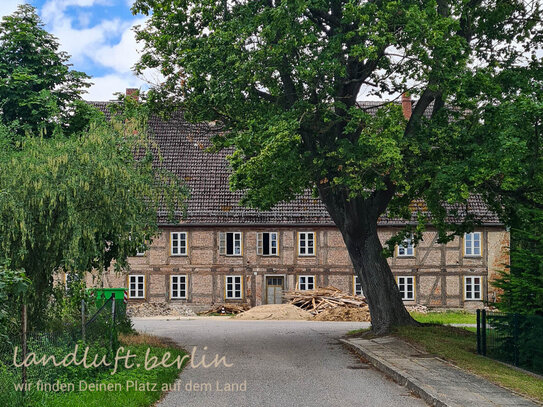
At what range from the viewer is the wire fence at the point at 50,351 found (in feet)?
35.8

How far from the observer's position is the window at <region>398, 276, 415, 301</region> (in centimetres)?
4000

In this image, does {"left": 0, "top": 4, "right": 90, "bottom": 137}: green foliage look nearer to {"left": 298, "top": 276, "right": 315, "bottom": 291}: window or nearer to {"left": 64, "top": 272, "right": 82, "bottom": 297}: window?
{"left": 64, "top": 272, "right": 82, "bottom": 297}: window

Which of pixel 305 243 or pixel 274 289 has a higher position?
pixel 305 243

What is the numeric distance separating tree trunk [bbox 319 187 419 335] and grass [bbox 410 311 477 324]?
9.89m

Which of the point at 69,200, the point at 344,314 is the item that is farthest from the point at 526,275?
the point at 344,314

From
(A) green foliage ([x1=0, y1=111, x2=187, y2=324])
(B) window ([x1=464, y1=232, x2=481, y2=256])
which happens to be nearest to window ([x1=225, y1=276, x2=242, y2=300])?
(B) window ([x1=464, y1=232, x2=481, y2=256])

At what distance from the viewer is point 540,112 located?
17219mm

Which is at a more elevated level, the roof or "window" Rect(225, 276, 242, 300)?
the roof

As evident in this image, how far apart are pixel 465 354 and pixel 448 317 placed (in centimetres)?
1936

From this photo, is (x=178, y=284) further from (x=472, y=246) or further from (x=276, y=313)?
(x=472, y=246)

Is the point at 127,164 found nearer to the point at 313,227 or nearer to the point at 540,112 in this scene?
the point at 540,112

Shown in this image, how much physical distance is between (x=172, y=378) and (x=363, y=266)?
10223mm

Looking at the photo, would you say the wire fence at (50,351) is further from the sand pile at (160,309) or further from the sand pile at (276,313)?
the sand pile at (160,309)

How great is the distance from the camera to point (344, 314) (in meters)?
36.6
